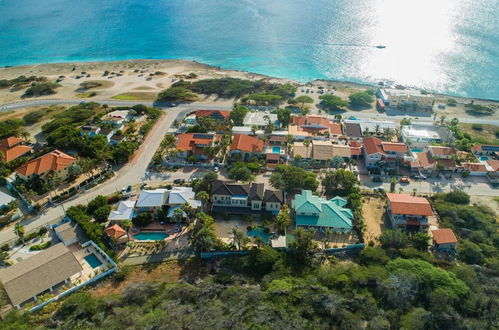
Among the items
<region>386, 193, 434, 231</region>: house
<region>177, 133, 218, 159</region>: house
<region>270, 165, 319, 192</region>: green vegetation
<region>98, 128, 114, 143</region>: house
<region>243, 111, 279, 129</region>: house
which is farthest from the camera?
<region>243, 111, 279, 129</region>: house

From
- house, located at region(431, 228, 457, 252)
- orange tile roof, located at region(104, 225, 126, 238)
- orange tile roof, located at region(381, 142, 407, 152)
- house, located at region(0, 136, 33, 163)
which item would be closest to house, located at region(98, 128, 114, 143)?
house, located at region(0, 136, 33, 163)

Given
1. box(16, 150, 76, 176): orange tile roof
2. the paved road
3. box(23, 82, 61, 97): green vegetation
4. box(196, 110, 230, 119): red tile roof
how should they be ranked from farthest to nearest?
box(23, 82, 61, 97): green vegetation
the paved road
box(196, 110, 230, 119): red tile roof
box(16, 150, 76, 176): orange tile roof

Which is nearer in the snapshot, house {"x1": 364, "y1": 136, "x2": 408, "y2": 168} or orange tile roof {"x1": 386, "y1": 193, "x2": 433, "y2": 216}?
orange tile roof {"x1": 386, "y1": 193, "x2": 433, "y2": 216}

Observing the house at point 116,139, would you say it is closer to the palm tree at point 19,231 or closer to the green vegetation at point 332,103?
the palm tree at point 19,231

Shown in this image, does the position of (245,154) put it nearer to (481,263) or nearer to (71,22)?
(481,263)

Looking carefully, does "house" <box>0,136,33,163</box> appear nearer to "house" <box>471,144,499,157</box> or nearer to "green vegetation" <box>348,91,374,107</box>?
"green vegetation" <box>348,91,374,107</box>

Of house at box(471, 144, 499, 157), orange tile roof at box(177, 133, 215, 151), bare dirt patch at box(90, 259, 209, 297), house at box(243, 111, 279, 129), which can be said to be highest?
house at box(471, 144, 499, 157)

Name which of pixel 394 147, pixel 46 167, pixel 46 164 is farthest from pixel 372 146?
pixel 46 164

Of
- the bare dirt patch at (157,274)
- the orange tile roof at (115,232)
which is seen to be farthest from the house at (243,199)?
the orange tile roof at (115,232)
